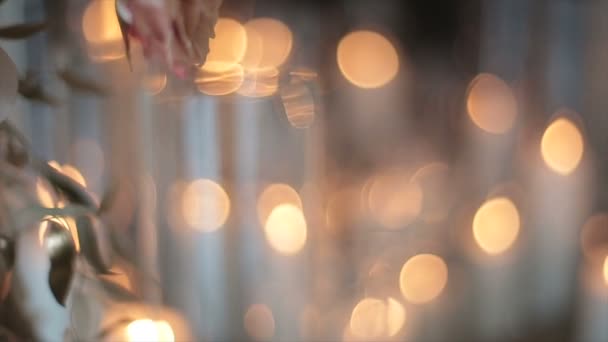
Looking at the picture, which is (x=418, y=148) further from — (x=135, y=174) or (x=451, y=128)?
(x=135, y=174)

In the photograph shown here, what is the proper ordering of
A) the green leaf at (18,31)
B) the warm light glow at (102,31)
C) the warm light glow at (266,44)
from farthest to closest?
the warm light glow at (266,44) < the warm light glow at (102,31) < the green leaf at (18,31)

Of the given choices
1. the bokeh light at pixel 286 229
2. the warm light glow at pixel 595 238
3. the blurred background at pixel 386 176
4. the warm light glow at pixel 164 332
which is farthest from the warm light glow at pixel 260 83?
the warm light glow at pixel 595 238

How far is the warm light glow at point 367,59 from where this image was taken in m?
0.62

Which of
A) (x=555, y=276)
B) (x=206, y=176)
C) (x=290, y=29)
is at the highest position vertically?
(x=290, y=29)

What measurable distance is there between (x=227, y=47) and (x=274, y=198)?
17 cm

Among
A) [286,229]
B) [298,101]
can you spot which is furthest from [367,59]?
[286,229]

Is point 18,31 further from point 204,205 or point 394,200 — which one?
point 394,200

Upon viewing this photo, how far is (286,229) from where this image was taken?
656 mm

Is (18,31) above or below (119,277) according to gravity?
above

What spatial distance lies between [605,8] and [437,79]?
162mm

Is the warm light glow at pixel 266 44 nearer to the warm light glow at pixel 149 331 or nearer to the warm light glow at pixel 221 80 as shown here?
the warm light glow at pixel 221 80

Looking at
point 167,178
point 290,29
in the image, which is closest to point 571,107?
point 290,29

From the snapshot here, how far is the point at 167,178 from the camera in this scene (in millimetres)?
601

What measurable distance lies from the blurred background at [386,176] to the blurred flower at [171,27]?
6.2 inches
